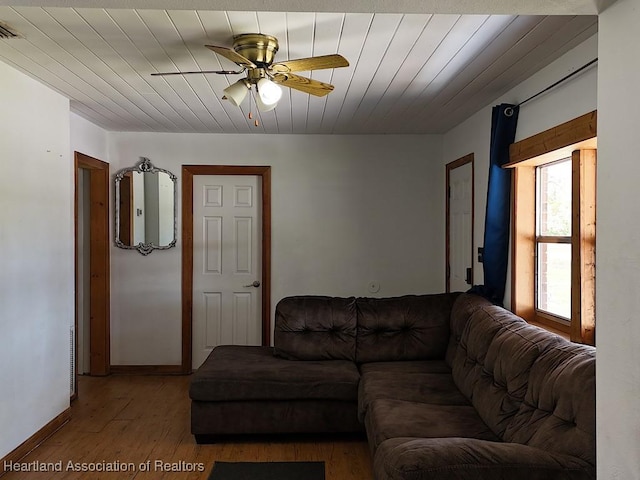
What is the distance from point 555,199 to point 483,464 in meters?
1.88

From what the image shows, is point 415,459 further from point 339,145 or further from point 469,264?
point 339,145

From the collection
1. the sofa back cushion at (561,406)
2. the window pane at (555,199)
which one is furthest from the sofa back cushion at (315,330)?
the sofa back cushion at (561,406)

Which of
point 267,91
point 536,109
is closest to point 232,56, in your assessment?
point 267,91

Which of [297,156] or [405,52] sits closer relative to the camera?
[405,52]

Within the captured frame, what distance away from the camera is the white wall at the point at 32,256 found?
3.04 meters

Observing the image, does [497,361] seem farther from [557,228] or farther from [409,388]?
[557,228]

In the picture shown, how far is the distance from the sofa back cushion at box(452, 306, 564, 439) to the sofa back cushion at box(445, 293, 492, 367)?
0.12 m

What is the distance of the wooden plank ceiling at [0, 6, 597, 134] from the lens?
235 cm

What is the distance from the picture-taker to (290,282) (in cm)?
518

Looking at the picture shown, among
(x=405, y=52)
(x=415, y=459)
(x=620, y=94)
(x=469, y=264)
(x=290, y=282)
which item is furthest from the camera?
(x=290, y=282)

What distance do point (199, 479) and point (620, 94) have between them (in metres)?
2.79

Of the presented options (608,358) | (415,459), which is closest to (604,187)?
(608,358)

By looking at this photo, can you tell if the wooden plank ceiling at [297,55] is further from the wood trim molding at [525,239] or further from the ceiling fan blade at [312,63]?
the wood trim molding at [525,239]

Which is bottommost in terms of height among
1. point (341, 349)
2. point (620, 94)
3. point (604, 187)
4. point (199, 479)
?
point (199, 479)
